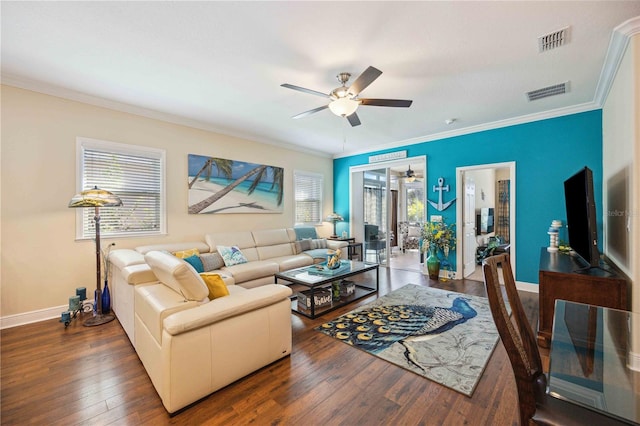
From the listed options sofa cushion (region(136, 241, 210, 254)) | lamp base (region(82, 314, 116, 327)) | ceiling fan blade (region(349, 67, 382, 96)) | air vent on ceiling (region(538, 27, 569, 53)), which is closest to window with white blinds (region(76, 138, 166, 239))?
sofa cushion (region(136, 241, 210, 254))

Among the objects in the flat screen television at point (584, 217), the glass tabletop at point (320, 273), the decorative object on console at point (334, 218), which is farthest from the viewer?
the decorative object on console at point (334, 218)

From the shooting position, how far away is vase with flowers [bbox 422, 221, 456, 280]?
4836 mm

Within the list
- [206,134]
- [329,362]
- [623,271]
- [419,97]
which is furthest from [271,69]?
[623,271]

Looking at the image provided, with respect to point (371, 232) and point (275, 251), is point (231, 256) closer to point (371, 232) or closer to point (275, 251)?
point (275, 251)

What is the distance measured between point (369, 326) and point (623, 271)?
250 cm

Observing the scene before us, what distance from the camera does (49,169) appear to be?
311 cm

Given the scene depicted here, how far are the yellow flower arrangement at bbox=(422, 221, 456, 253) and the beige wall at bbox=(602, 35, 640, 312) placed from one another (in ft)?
6.50

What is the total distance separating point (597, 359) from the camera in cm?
146

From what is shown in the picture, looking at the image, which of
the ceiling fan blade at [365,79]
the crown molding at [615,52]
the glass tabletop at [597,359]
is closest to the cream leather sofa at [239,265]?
the ceiling fan blade at [365,79]

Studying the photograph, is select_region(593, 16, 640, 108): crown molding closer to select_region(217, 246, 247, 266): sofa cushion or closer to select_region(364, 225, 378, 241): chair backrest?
select_region(364, 225, 378, 241): chair backrest

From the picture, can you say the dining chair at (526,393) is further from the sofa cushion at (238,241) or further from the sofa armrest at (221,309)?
the sofa cushion at (238,241)

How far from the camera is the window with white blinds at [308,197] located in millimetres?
6068

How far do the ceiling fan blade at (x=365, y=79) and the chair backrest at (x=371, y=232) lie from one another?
4332 millimetres

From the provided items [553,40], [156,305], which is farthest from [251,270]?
[553,40]
